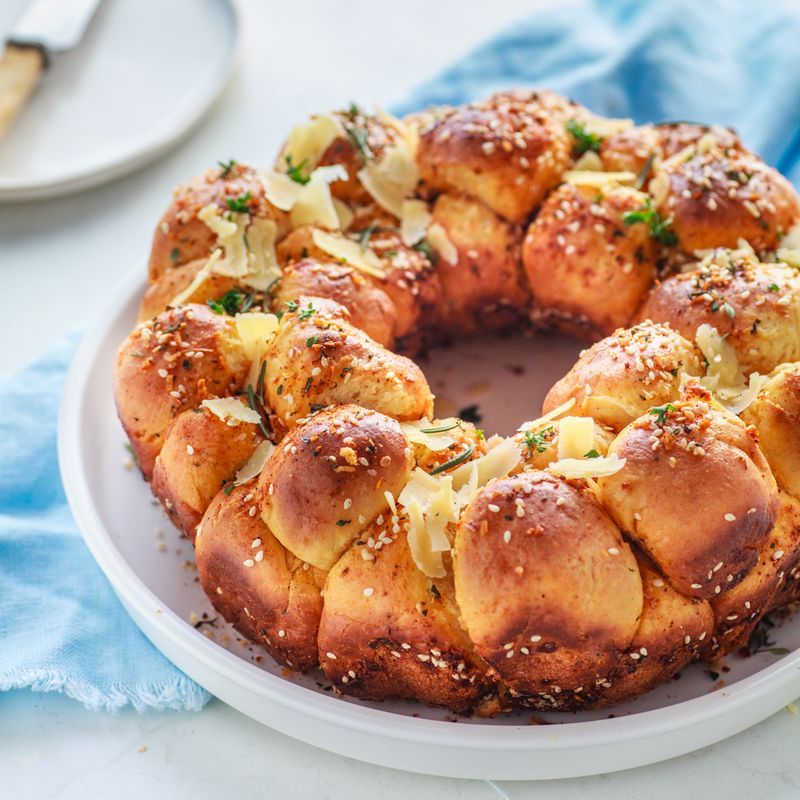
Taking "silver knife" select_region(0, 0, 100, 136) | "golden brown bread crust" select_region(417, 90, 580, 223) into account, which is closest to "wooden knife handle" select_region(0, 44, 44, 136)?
"silver knife" select_region(0, 0, 100, 136)

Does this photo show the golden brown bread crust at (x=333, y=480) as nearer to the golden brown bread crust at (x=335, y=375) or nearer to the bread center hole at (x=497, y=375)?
the golden brown bread crust at (x=335, y=375)

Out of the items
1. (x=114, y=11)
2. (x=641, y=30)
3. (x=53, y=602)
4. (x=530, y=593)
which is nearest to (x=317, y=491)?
(x=530, y=593)

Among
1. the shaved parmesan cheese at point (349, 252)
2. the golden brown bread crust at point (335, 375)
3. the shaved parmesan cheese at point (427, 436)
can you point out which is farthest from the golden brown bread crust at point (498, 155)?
the shaved parmesan cheese at point (427, 436)

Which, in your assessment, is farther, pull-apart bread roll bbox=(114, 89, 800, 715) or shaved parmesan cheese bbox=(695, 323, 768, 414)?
shaved parmesan cheese bbox=(695, 323, 768, 414)

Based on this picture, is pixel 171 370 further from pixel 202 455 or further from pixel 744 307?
pixel 744 307

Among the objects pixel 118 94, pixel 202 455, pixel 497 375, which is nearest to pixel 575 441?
pixel 202 455

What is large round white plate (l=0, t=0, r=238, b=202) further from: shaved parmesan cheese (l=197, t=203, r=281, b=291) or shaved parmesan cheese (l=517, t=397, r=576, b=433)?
shaved parmesan cheese (l=517, t=397, r=576, b=433)

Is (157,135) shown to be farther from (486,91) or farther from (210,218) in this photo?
(210,218)

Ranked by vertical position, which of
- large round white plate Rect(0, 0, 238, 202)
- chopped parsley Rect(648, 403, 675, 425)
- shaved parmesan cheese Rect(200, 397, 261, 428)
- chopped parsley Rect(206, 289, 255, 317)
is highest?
chopped parsley Rect(648, 403, 675, 425)
